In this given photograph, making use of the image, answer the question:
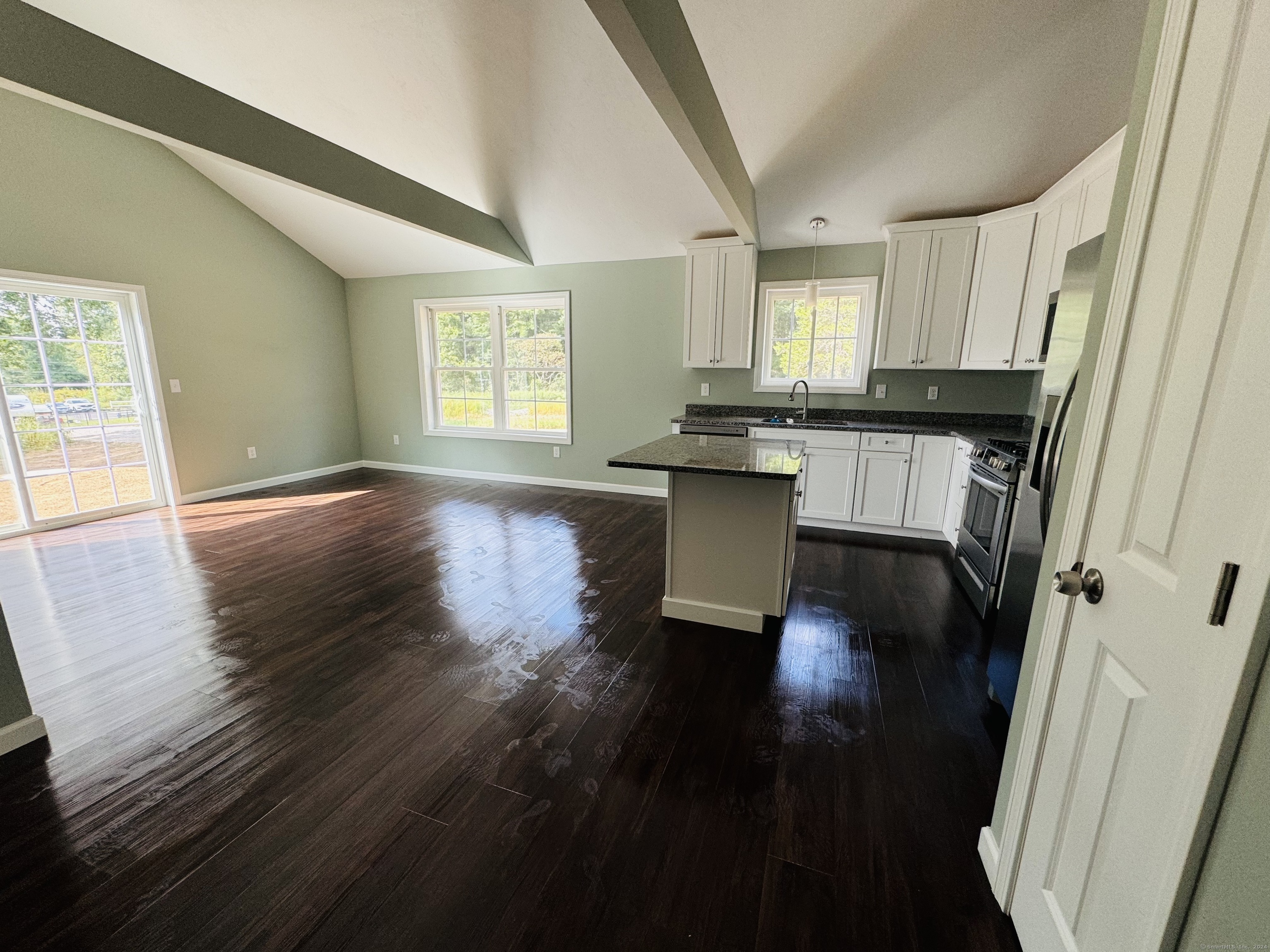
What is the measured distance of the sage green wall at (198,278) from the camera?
148 inches

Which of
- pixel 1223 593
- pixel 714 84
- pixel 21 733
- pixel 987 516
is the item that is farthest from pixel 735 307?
pixel 21 733

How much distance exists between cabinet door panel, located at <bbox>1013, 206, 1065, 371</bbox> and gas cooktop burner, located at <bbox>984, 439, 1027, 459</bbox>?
31.5 inches

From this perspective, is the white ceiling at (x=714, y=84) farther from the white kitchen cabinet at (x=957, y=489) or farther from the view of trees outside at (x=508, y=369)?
the white kitchen cabinet at (x=957, y=489)

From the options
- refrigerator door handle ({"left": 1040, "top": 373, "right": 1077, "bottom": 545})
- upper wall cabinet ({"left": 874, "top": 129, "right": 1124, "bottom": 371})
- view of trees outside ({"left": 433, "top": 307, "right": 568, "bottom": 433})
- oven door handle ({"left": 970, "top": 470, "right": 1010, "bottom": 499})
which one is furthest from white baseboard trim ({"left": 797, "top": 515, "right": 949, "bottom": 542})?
view of trees outside ({"left": 433, "top": 307, "right": 568, "bottom": 433})

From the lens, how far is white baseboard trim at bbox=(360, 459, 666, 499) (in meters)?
5.42

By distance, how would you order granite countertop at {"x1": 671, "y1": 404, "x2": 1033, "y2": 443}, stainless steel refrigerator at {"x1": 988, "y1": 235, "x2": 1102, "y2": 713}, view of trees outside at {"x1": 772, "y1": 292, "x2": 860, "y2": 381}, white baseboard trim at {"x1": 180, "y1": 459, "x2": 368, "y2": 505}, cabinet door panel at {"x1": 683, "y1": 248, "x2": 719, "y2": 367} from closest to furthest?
stainless steel refrigerator at {"x1": 988, "y1": 235, "x2": 1102, "y2": 713} → granite countertop at {"x1": 671, "y1": 404, "x2": 1033, "y2": 443} → cabinet door panel at {"x1": 683, "y1": 248, "x2": 719, "y2": 367} → view of trees outside at {"x1": 772, "y1": 292, "x2": 860, "y2": 381} → white baseboard trim at {"x1": 180, "y1": 459, "x2": 368, "y2": 505}

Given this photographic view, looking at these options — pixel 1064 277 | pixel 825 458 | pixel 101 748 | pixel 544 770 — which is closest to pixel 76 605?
pixel 101 748

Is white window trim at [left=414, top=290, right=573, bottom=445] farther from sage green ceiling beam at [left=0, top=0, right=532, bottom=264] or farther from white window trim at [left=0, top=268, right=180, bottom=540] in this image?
white window trim at [left=0, top=268, right=180, bottom=540]

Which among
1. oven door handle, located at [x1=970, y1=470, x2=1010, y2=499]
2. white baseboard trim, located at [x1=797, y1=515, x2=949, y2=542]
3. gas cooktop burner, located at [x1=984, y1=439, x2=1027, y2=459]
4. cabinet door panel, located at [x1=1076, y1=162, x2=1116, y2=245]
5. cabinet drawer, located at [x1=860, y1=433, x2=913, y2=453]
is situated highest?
cabinet door panel, located at [x1=1076, y1=162, x2=1116, y2=245]

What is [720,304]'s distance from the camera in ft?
14.4

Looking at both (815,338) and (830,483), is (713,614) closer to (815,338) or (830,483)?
(830,483)

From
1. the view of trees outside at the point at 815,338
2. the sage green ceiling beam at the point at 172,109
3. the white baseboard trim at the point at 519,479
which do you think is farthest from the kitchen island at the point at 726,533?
the sage green ceiling beam at the point at 172,109

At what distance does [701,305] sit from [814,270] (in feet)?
3.42

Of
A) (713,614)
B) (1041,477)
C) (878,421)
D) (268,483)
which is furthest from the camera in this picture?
(268,483)
